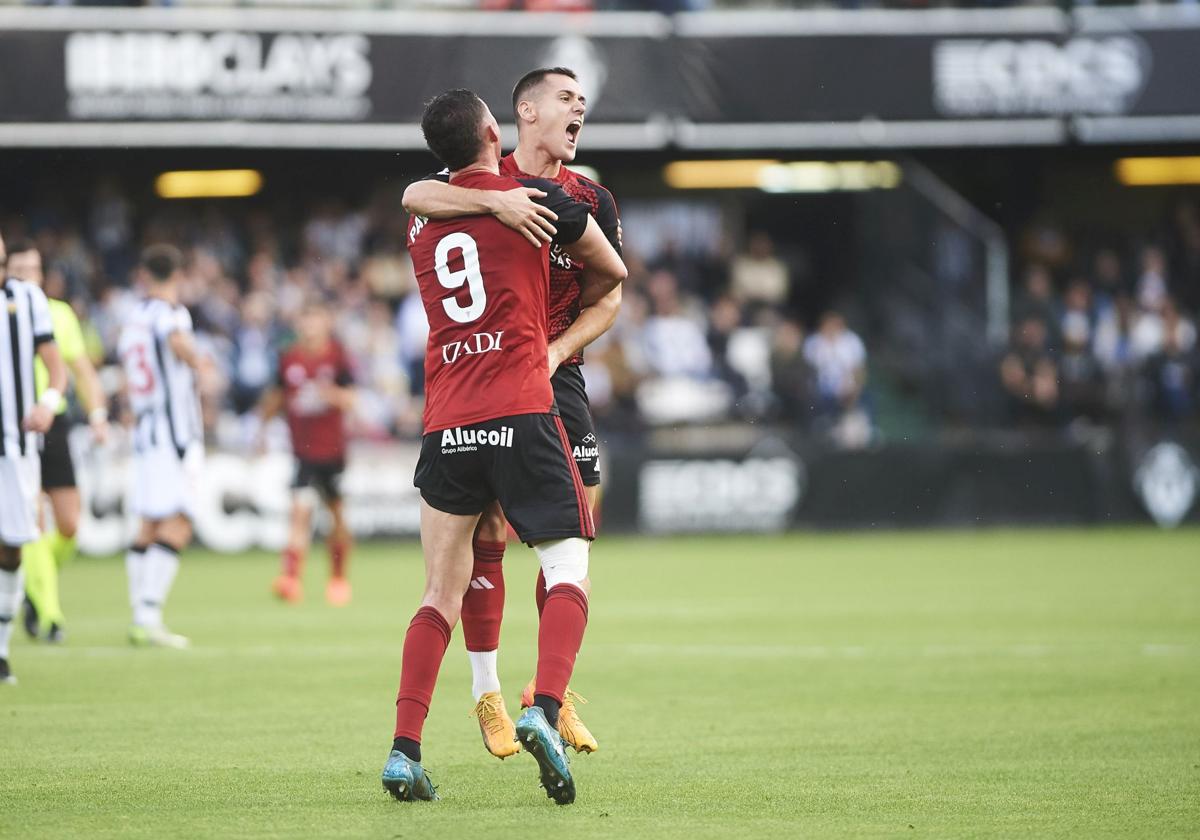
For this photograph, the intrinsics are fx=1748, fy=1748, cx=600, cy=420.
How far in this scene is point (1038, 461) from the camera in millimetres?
21812

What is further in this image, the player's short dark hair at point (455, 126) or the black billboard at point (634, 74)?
the black billboard at point (634, 74)

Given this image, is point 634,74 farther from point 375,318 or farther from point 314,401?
point 314,401

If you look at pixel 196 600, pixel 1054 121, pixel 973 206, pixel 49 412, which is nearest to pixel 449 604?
pixel 49 412

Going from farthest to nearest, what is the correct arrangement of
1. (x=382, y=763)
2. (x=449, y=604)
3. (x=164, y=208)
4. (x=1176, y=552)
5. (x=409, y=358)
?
(x=164, y=208) → (x=409, y=358) → (x=1176, y=552) → (x=382, y=763) → (x=449, y=604)

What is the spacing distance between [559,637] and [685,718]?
85.7 inches

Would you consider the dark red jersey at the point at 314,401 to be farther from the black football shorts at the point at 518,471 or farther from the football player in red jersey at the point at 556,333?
the black football shorts at the point at 518,471

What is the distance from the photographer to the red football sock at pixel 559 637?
579 centimetres

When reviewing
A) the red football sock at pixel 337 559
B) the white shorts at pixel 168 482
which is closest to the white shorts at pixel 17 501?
the white shorts at pixel 168 482

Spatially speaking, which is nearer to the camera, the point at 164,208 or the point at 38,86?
the point at 38,86

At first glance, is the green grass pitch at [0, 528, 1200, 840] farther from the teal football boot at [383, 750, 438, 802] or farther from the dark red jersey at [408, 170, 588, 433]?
the dark red jersey at [408, 170, 588, 433]

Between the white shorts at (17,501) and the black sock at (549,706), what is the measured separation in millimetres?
4418

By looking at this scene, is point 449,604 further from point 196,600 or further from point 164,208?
point 164,208

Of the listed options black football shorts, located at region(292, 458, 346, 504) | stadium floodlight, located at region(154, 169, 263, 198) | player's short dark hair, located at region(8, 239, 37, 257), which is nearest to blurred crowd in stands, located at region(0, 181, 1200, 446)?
stadium floodlight, located at region(154, 169, 263, 198)

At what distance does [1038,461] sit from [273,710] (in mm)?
15398
